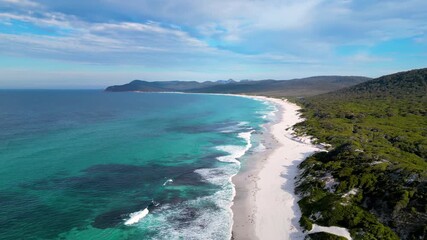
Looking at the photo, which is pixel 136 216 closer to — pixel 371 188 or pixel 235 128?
pixel 371 188

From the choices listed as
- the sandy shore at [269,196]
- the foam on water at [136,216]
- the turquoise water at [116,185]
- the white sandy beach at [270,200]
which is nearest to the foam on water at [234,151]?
the turquoise water at [116,185]

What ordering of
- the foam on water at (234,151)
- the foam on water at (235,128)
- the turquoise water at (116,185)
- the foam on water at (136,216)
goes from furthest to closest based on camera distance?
the foam on water at (235,128), the foam on water at (234,151), the foam on water at (136,216), the turquoise water at (116,185)

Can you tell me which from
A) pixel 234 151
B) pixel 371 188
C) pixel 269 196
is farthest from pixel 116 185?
pixel 371 188

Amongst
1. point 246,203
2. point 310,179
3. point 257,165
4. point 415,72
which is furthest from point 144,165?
point 415,72

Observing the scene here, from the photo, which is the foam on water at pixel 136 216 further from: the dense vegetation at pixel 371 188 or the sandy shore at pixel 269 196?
the dense vegetation at pixel 371 188

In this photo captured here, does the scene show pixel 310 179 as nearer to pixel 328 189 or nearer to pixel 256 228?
pixel 328 189
